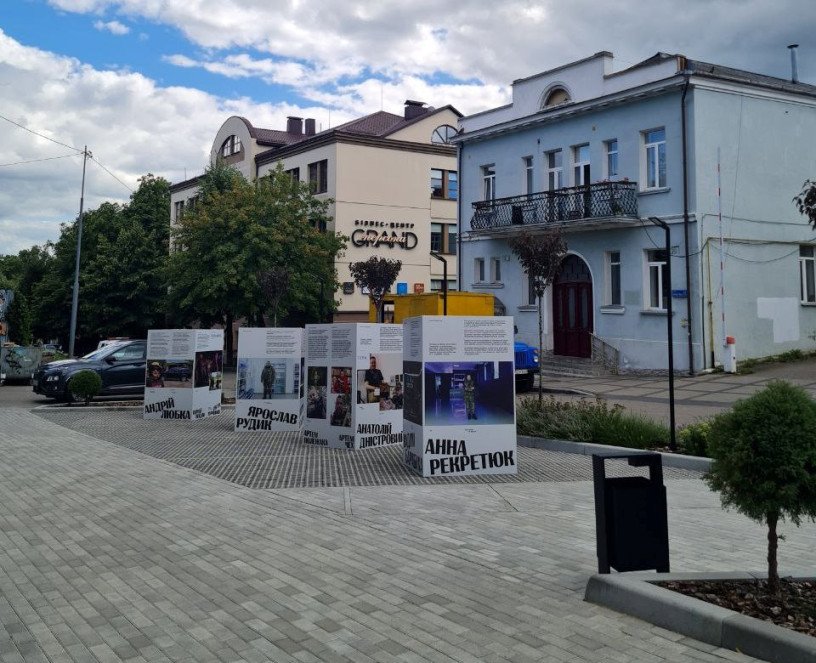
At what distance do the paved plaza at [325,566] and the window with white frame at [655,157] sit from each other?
696 inches

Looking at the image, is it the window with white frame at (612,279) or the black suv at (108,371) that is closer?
the black suv at (108,371)

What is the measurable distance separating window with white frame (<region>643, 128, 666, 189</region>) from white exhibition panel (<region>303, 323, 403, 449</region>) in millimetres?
16266

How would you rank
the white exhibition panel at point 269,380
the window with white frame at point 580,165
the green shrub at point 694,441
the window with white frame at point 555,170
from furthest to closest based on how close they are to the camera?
the window with white frame at point 555,170
the window with white frame at point 580,165
the white exhibition panel at point 269,380
the green shrub at point 694,441

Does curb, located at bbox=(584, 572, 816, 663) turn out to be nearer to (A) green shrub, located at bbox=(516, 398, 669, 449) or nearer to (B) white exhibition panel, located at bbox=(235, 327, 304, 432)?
(A) green shrub, located at bbox=(516, 398, 669, 449)

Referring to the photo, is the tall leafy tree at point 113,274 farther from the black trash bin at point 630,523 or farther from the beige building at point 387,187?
the black trash bin at point 630,523

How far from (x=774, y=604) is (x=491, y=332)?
6.01 metres

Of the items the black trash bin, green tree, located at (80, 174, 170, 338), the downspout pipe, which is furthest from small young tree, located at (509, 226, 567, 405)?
green tree, located at (80, 174, 170, 338)

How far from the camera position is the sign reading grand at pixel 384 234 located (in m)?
42.3

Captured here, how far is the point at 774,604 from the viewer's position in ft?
15.4

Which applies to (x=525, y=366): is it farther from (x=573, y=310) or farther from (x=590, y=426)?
(x=590, y=426)

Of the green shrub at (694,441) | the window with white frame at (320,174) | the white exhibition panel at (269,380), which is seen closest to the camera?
the green shrub at (694,441)

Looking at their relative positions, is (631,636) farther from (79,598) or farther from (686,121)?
(686,121)

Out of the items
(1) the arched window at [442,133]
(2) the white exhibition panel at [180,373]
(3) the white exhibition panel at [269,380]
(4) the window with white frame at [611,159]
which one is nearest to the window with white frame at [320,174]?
(1) the arched window at [442,133]

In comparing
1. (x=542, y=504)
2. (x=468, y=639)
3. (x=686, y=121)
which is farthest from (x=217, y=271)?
(x=468, y=639)
